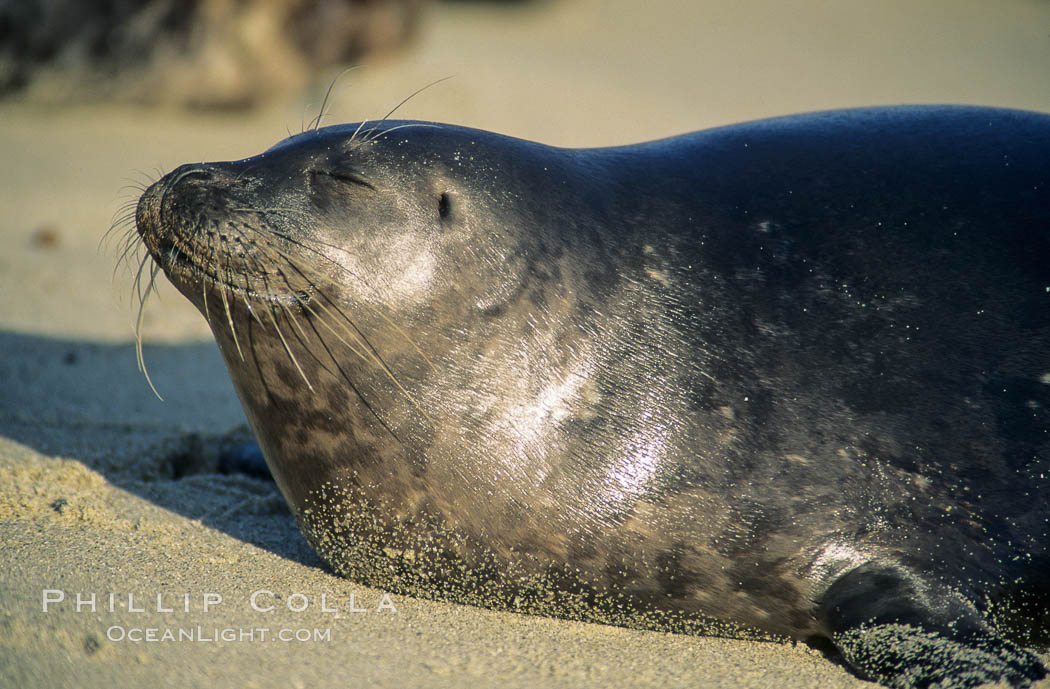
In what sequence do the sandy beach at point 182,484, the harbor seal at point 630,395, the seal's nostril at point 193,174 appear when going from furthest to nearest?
the seal's nostril at point 193,174
the harbor seal at point 630,395
the sandy beach at point 182,484

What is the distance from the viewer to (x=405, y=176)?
2.95 meters

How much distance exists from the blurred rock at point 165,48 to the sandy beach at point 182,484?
8.0 inches

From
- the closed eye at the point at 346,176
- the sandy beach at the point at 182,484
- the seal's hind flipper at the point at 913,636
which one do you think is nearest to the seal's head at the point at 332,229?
the closed eye at the point at 346,176

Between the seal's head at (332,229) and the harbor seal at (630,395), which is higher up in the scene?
the seal's head at (332,229)

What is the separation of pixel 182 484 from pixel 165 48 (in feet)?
22.9

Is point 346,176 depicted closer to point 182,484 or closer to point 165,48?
point 182,484

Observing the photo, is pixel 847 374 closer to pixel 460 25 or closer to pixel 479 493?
pixel 479 493

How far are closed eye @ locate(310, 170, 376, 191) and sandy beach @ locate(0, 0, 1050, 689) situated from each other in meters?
1.14

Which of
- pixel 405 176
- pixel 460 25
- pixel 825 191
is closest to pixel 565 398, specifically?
pixel 405 176

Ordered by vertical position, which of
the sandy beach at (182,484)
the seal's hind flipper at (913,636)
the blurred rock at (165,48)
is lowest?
the seal's hind flipper at (913,636)

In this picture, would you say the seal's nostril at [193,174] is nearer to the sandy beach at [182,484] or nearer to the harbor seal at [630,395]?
the harbor seal at [630,395]

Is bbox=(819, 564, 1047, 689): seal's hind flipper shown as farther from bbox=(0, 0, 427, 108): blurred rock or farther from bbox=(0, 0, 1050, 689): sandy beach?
bbox=(0, 0, 427, 108): blurred rock

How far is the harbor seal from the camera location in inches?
111

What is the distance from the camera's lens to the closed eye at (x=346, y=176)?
293 centimetres
